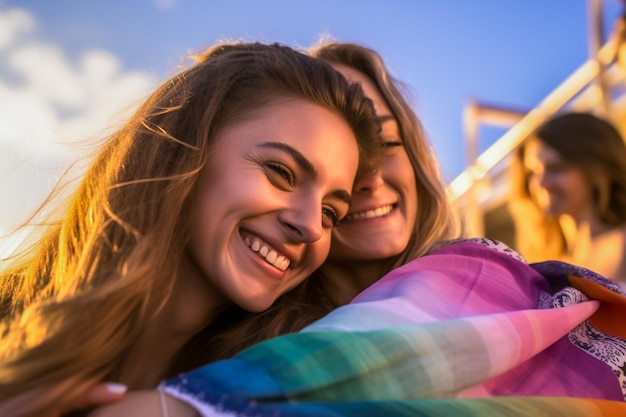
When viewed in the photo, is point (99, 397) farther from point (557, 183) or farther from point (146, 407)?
point (557, 183)

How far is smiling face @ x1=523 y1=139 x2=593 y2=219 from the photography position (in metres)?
3.43

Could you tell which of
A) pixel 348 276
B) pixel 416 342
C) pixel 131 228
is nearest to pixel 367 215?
pixel 348 276

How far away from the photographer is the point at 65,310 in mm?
1172

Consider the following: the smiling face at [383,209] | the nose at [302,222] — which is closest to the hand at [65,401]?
the nose at [302,222]

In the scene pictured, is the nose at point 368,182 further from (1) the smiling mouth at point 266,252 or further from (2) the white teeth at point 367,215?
(1) the smiling mouth at point 266,252

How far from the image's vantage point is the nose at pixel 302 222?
1592mm

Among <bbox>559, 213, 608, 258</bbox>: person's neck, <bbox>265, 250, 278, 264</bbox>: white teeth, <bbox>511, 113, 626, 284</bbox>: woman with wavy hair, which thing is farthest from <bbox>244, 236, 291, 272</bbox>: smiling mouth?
<bbox>559, 213, 608, 258</bbox>: person's neck

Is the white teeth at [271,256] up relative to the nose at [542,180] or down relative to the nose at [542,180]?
up

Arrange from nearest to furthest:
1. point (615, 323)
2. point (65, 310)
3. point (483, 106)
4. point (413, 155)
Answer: point (65, 310) → point (615, 323) → point (413, 155) → point (483, 106)

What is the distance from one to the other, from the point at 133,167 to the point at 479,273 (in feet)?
2.39

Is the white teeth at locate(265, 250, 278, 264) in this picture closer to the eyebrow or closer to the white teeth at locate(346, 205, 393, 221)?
the eyebrow

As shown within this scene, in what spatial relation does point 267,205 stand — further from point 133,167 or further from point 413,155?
point 413,155

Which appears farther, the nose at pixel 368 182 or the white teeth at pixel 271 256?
the nose at pixel 368 182

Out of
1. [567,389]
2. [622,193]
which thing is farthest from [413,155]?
[622,193]
